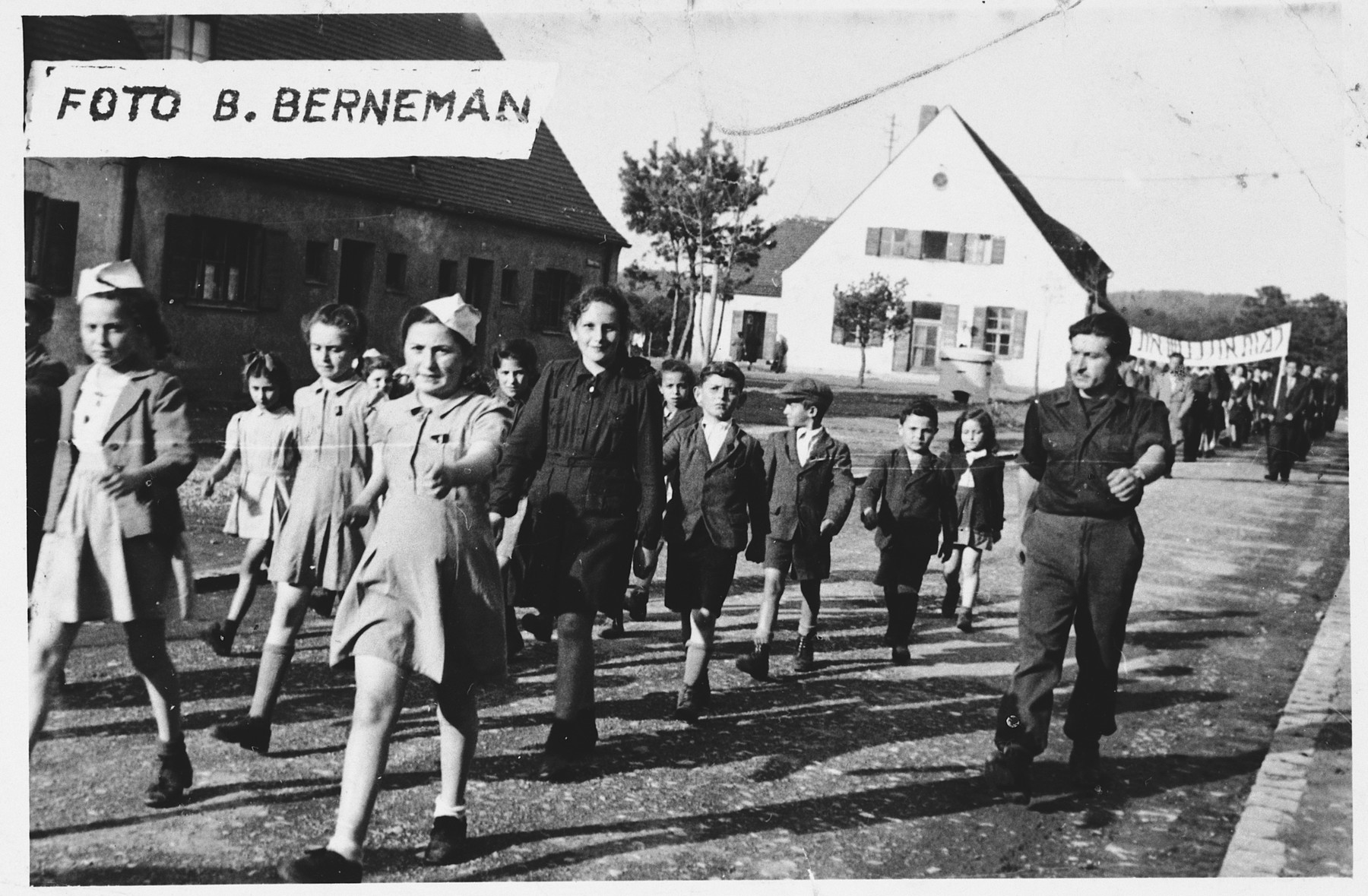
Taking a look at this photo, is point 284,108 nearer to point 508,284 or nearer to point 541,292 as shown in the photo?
point 508,284

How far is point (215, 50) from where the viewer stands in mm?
5129

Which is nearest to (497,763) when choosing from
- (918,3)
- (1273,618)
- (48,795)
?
(48,795)

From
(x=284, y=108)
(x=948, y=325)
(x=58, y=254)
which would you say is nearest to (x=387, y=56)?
(x=284, y=108)

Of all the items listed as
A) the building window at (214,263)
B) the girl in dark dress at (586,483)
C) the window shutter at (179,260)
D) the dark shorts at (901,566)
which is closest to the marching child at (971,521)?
the dark shorts at (901,566)

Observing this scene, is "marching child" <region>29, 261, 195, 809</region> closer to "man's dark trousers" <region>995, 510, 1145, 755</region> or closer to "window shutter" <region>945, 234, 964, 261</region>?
"man's dark trousers" <region>995, 510, 1145, 755</region>

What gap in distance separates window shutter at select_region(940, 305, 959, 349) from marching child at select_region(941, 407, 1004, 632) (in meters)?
1.05

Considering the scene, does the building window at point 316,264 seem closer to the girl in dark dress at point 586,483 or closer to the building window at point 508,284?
the building window at point 508,284

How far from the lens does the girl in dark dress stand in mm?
5023

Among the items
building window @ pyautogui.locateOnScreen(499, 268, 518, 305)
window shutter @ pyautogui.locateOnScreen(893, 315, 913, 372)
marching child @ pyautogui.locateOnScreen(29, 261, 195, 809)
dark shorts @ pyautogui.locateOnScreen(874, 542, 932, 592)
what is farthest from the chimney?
marching child @ pyautogui.locateOnScreen(29, 261, 195, 809)

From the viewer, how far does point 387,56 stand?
16.9 feet

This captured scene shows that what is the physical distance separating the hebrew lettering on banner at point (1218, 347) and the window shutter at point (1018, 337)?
0.45 metres

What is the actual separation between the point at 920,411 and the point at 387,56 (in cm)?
290

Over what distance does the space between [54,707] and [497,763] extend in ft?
5.58

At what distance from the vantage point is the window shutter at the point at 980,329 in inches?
224
